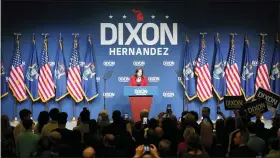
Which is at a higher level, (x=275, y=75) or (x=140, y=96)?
(x=275, y=75)

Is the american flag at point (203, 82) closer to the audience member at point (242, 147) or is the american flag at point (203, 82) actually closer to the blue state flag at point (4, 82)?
the blue state flag at point (4, 82)

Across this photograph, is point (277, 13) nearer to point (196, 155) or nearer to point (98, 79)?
point (98, 79)

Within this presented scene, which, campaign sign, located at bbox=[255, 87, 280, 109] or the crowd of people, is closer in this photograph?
the crowd of people

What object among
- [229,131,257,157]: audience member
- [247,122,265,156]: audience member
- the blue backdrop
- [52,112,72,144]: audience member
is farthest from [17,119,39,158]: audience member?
the blue backdrop

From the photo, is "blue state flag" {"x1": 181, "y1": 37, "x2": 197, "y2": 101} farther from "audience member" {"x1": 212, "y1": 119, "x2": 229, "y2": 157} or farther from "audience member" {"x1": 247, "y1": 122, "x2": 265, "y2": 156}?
"audience member" {"x1": 247, "y1": 122, "x2": 265, "y2": 156}

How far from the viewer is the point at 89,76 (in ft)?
53.0

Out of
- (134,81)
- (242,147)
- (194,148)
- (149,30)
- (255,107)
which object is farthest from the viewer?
(149,30)

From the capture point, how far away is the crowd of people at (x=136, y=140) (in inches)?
258

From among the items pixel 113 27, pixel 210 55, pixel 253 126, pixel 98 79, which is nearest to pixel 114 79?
pixel 98 79

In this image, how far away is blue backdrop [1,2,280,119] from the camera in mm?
16312

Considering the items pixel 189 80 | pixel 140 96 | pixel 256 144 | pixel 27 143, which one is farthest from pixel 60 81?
pixel 256 144

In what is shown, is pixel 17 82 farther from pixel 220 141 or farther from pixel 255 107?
pixel 220 141

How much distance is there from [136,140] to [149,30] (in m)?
9.21

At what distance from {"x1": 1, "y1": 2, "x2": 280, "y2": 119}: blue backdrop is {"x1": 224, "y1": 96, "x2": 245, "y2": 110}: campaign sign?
7059 mm
